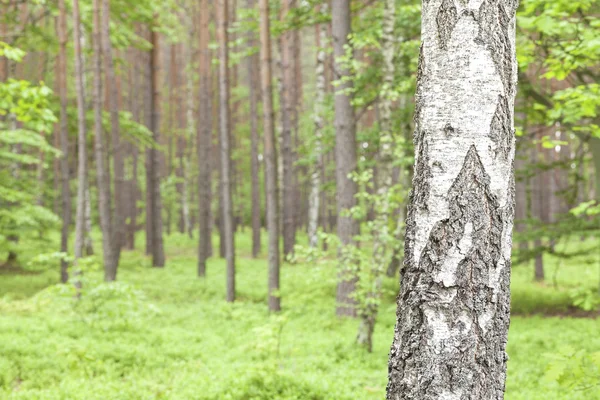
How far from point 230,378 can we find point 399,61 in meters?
7.67

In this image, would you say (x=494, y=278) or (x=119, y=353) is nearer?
(x=494, y=278)

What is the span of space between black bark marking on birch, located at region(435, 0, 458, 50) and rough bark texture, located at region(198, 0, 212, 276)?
15852mm

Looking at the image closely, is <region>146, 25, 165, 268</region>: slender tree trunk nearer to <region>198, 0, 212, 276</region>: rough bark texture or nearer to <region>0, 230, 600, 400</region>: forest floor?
<region>198, 0, 212, 276</region>: rough bark texture

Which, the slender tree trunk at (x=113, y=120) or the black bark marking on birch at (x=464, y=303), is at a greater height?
the slender tree trunk at (x=113, y=120)

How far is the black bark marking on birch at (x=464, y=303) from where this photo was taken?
6.32 feet

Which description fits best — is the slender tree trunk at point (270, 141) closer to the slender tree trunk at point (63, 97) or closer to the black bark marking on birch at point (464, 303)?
the slender tree trunk at point (63, 97)

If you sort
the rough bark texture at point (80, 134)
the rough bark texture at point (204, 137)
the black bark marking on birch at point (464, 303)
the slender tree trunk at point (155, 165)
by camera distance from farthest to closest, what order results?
the slender tree trunk at point (155, 165) → the rough bark texture at point (204, 137) → the rough bark texture at point (80, 134) → the black bark marking on birch at point (464, 303)

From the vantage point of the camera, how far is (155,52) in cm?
1858

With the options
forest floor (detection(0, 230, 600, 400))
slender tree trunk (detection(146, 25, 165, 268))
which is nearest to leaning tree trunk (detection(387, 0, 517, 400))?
forest floor (detection(0, 230, 600, 400))

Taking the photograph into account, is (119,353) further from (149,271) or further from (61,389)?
(149,271)

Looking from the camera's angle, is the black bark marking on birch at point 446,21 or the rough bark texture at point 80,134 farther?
the rough bark texture at point 80,134

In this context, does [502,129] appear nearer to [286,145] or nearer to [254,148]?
[286,145]

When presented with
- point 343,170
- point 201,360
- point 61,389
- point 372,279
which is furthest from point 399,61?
point 61,389

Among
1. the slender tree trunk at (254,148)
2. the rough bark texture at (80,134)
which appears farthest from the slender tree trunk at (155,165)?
the rough bark texture at (80,134)
